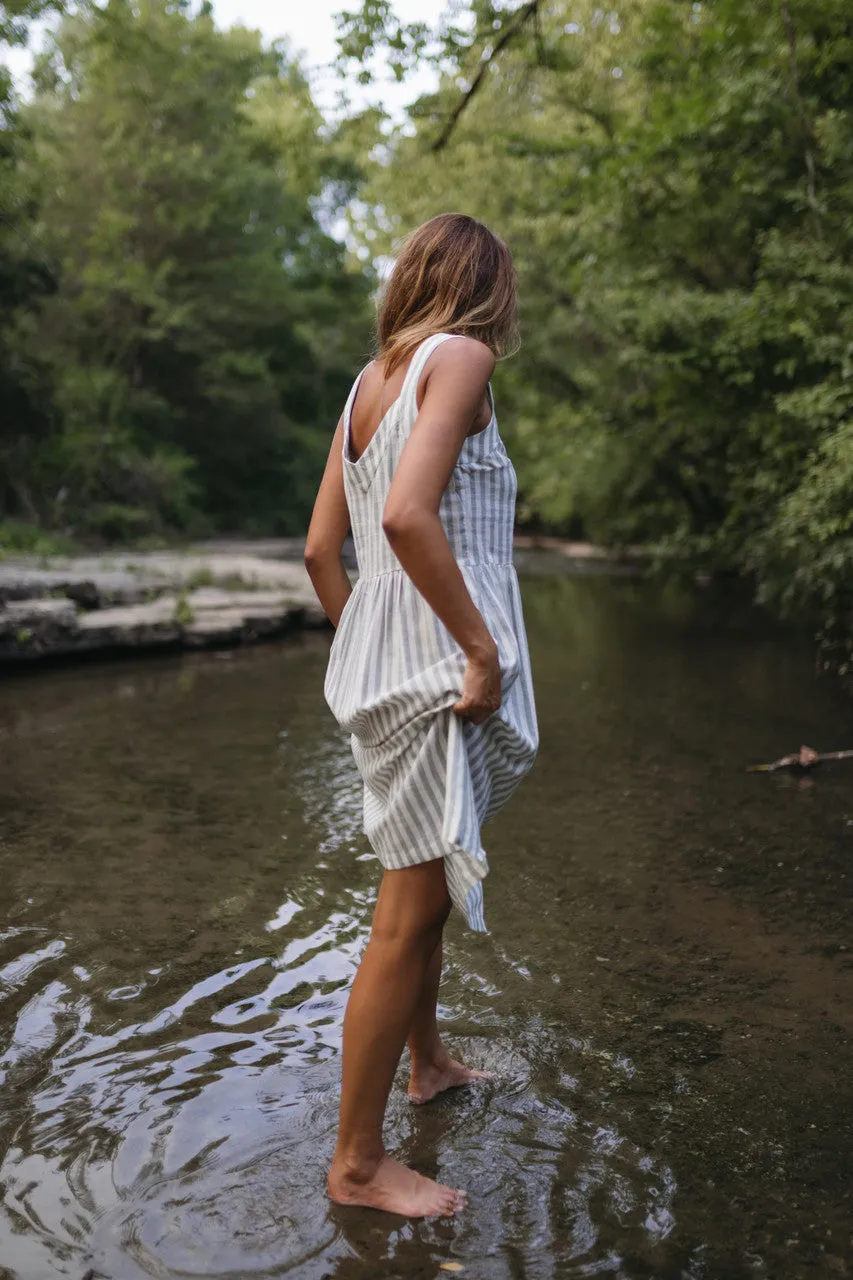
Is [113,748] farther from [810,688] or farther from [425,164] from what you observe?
[425,164]

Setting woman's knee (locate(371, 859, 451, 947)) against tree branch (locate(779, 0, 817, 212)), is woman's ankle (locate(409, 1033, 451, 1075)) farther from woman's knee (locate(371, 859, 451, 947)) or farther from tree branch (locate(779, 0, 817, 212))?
tree branch (locate(779, 0, 817, 212))

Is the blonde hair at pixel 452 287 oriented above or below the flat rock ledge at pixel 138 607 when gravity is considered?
above

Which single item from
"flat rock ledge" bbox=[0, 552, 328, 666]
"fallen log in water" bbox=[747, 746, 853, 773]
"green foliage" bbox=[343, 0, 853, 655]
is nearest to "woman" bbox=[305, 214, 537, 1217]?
"fallen log in water" bbox=[747, 746, 853, 773]

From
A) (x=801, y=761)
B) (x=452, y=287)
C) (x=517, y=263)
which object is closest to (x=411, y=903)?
(x=452, y=287)

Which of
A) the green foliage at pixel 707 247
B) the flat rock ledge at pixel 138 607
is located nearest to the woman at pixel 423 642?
the green foliage at pixel 707 247

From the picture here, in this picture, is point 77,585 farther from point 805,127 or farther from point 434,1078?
point 434,1078

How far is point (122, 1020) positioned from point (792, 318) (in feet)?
26.6

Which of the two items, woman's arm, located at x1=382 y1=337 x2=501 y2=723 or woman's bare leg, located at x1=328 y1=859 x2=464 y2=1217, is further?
woman's bare leg, located at x1=328 y1=859 x2=464 y2=1217

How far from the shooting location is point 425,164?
74.6 feet

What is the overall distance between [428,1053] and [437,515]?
1329 mm

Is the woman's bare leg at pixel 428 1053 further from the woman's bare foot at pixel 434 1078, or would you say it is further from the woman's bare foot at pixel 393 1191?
the woman's bare foot at pixel 393 1191

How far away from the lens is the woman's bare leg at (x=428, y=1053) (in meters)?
2.71

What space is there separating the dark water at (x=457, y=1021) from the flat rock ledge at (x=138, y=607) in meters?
3.20

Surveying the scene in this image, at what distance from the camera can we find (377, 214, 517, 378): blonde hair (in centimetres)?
241
